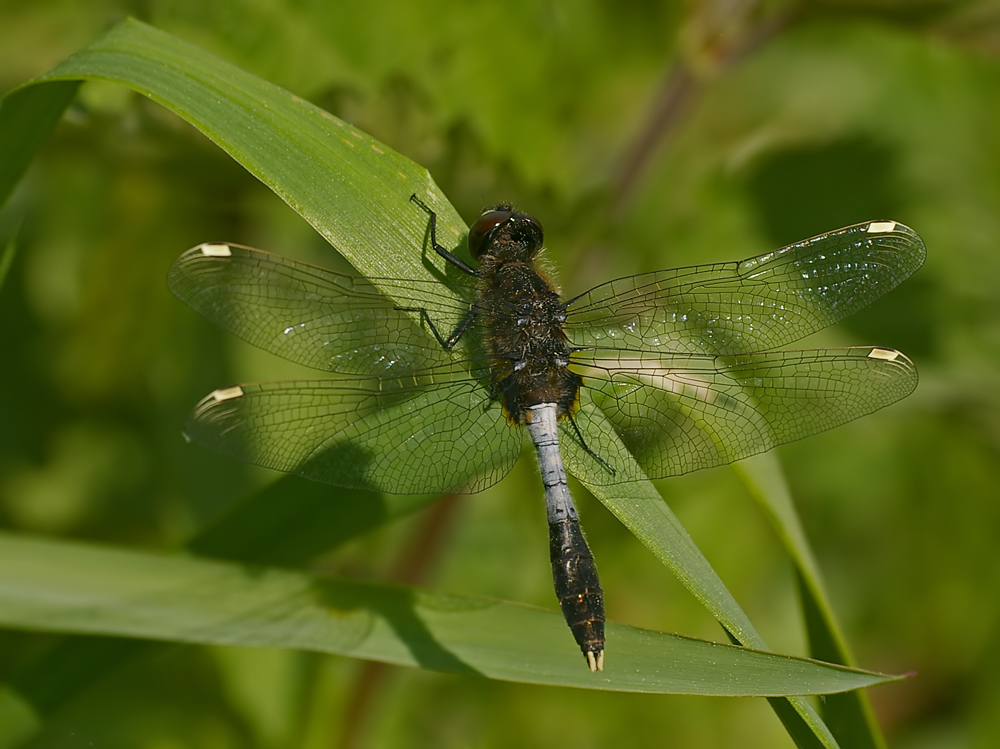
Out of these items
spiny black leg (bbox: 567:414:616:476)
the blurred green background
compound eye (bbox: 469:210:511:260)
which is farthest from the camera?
the blurred green background

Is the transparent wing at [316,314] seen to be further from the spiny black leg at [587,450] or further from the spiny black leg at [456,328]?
the spiny black leg at [587,450]

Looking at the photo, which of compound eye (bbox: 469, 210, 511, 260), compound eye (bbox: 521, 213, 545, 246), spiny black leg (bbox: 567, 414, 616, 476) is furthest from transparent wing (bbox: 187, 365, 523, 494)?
compound eye (bbox: 521, 213, 545, 246)

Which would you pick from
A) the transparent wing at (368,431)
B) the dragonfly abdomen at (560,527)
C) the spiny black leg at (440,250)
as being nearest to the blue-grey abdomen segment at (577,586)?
the dragonfly abdomen at (560,527)

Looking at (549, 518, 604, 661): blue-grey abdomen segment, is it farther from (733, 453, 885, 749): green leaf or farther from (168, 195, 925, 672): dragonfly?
(733, 453, 885, 749): green leaf

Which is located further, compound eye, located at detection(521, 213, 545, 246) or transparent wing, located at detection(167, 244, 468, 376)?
compound eye, located at detection(521, 213, 545, 246)

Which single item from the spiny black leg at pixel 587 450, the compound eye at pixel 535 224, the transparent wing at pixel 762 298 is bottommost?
the spiny black leg at pixel 587 450

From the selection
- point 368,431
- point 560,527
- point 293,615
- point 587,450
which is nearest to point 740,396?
point 587,450

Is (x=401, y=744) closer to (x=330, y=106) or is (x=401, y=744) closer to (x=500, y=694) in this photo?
(x=500, y=694)

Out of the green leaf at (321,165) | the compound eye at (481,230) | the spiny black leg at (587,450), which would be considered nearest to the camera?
the green leaf at (321,165)

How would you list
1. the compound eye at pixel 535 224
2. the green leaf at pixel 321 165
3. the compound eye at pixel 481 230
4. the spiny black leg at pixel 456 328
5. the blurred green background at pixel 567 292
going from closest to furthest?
the green leaf at pixel 321 165 → the spiny black leg at pixel 456 328 → the compound eye at pixel 481 230 → the compound eye at pixel 535 224 → the blurred green background at pixel 567 292
